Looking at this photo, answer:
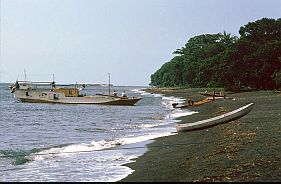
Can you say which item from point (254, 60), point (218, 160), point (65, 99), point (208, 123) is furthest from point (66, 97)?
point (218, 160)

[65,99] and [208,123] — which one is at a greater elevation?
[208,123]

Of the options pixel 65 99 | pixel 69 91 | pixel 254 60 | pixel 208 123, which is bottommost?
pixel 65 99

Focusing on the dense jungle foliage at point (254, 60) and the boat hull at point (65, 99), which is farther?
the dense jungle foliage at point (254, 60)

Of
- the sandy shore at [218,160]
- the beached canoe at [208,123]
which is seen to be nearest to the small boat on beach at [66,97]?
the beached canoe at [208,123]

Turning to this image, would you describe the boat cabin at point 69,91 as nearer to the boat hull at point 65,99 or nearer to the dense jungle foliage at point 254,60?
the boat hull at point 65,99

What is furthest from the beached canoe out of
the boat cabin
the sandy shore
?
the boat cabin

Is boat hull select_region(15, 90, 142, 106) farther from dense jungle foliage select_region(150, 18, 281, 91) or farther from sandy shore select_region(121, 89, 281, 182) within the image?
sandy shore select_region(121, 89, 281, 182)

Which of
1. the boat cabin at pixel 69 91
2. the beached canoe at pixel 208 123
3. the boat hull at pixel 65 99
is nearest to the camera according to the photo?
the beached canoe at pixel 208 123

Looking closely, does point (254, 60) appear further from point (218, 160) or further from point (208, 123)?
point (218, 160)

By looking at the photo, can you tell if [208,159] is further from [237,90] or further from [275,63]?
[237,90]

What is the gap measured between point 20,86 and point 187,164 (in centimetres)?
6809

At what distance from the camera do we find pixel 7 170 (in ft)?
46.1

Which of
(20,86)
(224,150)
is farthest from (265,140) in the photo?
(20,86)

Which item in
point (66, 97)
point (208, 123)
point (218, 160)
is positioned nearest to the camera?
point (218, 160)
